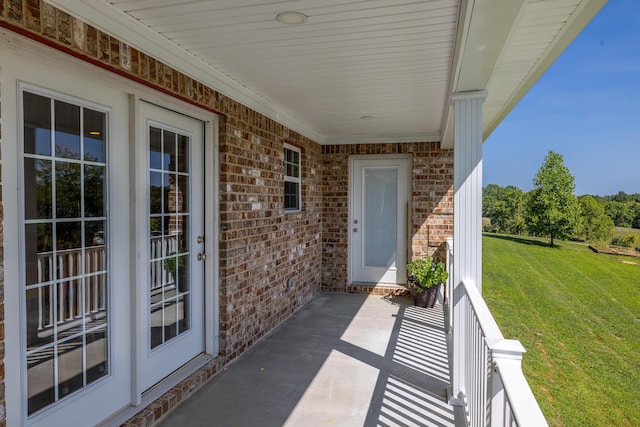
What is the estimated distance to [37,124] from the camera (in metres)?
1.91

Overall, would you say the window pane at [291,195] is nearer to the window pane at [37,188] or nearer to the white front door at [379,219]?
the white front door at [379,219]

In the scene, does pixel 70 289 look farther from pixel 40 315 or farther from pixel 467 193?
pixel 467 193

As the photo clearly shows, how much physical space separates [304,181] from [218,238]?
256 cm

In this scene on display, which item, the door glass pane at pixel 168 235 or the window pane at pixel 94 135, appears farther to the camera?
the door glass pane at pixel 168 235

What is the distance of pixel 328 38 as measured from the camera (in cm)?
246

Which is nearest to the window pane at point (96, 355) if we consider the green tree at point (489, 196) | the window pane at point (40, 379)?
the window pane at point (40, 379)

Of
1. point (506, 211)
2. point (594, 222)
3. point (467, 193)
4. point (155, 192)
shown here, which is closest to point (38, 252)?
point (155, 192)

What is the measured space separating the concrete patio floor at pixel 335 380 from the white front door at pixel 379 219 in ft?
5.32

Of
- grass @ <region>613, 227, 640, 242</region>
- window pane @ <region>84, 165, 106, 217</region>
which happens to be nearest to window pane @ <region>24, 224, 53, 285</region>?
window pane @ <region>84, 165, 106, 217</region>

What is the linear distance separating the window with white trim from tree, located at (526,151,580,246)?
32.2ft

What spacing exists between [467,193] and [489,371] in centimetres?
139

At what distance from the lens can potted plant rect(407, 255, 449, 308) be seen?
5469mm

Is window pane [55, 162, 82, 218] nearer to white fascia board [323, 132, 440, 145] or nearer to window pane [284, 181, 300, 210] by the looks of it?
Answer: window pane [284, 181, 300, 210]

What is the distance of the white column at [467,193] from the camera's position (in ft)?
9.13
